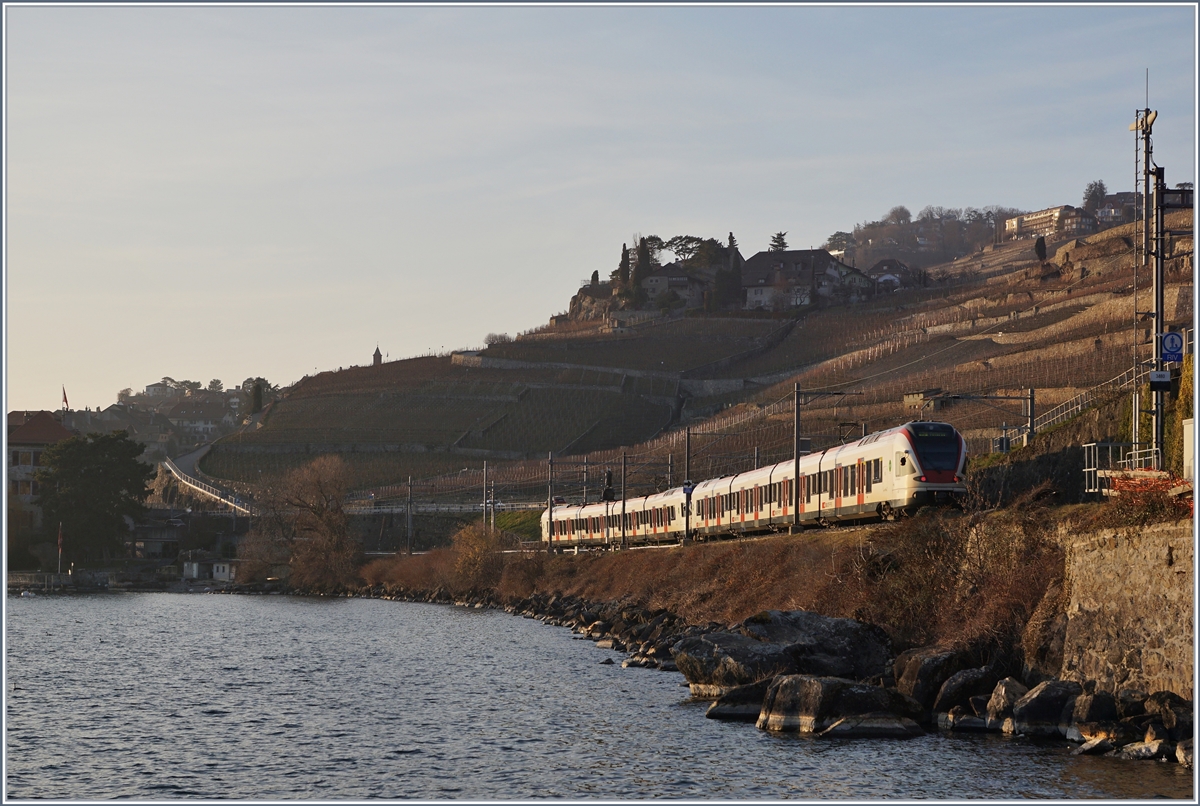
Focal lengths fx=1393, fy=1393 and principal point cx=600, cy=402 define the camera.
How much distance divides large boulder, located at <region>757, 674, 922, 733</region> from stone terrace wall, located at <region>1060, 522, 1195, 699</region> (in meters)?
3.36

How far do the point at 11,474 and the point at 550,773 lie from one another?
334ft

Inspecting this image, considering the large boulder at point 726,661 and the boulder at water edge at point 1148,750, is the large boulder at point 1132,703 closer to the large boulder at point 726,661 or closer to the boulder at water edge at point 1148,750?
the boulder at water edge at point 1148,750

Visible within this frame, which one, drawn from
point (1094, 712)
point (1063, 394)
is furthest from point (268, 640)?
point (1063, 394)

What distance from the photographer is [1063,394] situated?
89.7m

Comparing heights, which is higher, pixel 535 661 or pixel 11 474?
pixel 11 474

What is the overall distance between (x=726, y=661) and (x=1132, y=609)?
34.6ft

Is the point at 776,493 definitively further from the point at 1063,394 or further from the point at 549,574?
the point at 1063,394

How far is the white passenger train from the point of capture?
4097 cm

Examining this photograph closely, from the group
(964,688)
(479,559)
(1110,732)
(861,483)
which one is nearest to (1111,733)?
(1110,732)

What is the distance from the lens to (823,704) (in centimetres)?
2738

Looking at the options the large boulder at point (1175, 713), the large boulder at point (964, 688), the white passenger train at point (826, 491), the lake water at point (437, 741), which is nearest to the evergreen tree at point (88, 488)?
the white passenger train at point (826, 491)

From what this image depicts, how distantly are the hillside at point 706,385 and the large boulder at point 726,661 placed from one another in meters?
50.6

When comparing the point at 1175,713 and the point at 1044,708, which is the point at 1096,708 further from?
the point at 1175,713

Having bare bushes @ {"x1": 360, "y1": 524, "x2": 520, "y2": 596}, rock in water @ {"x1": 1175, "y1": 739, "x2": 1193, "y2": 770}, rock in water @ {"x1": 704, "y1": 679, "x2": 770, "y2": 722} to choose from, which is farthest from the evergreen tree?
rock in water @ {"x1": 1175, "y1": 739, "x2": 1193, "y2": 770}
